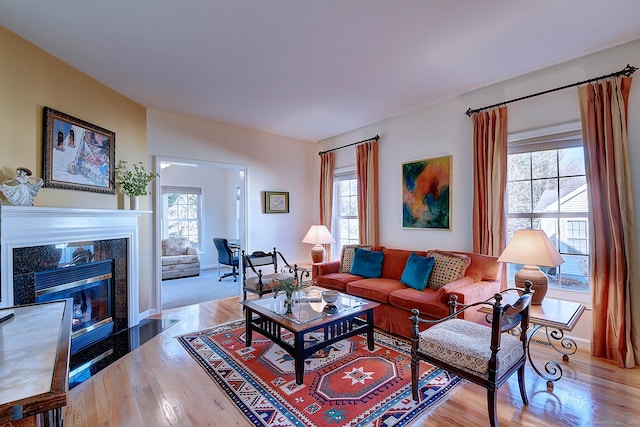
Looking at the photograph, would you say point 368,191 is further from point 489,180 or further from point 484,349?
point 484,349

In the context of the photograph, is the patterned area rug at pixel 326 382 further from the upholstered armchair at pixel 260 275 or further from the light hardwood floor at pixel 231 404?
the upholstered armchair at pixel 260 275

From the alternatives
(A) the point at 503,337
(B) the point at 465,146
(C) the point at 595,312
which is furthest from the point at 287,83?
(C) the point at 595,312

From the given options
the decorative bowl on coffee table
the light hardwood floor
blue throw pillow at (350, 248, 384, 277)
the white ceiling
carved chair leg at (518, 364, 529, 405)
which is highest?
the white ceiling

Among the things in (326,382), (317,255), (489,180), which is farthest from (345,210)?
(326,382)

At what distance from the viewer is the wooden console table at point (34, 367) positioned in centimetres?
78

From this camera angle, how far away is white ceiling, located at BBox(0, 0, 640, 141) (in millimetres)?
2111

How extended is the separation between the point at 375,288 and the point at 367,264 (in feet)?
2.07

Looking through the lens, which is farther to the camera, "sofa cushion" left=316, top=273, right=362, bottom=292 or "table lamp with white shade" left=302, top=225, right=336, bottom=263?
"table lamp with white shade" left=302, top=225, right=336, bottom=263

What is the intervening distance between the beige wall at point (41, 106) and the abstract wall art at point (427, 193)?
368 cm

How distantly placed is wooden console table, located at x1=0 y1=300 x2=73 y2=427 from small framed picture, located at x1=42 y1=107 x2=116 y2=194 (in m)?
1.80

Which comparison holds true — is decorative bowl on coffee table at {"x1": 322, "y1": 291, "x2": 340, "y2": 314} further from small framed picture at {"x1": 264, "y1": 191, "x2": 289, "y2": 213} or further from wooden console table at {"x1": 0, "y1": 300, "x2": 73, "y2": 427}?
small framed picture at {"x1": 264, "y1": 191, "x2": 289, "y2": 213}

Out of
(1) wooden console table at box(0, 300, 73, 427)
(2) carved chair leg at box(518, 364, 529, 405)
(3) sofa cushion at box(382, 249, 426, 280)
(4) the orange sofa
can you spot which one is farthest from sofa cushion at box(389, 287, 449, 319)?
(1) wooden console table at box(0, 300, 73, 427)

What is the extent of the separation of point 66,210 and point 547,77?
187 inches

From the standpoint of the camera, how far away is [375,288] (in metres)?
3.47
